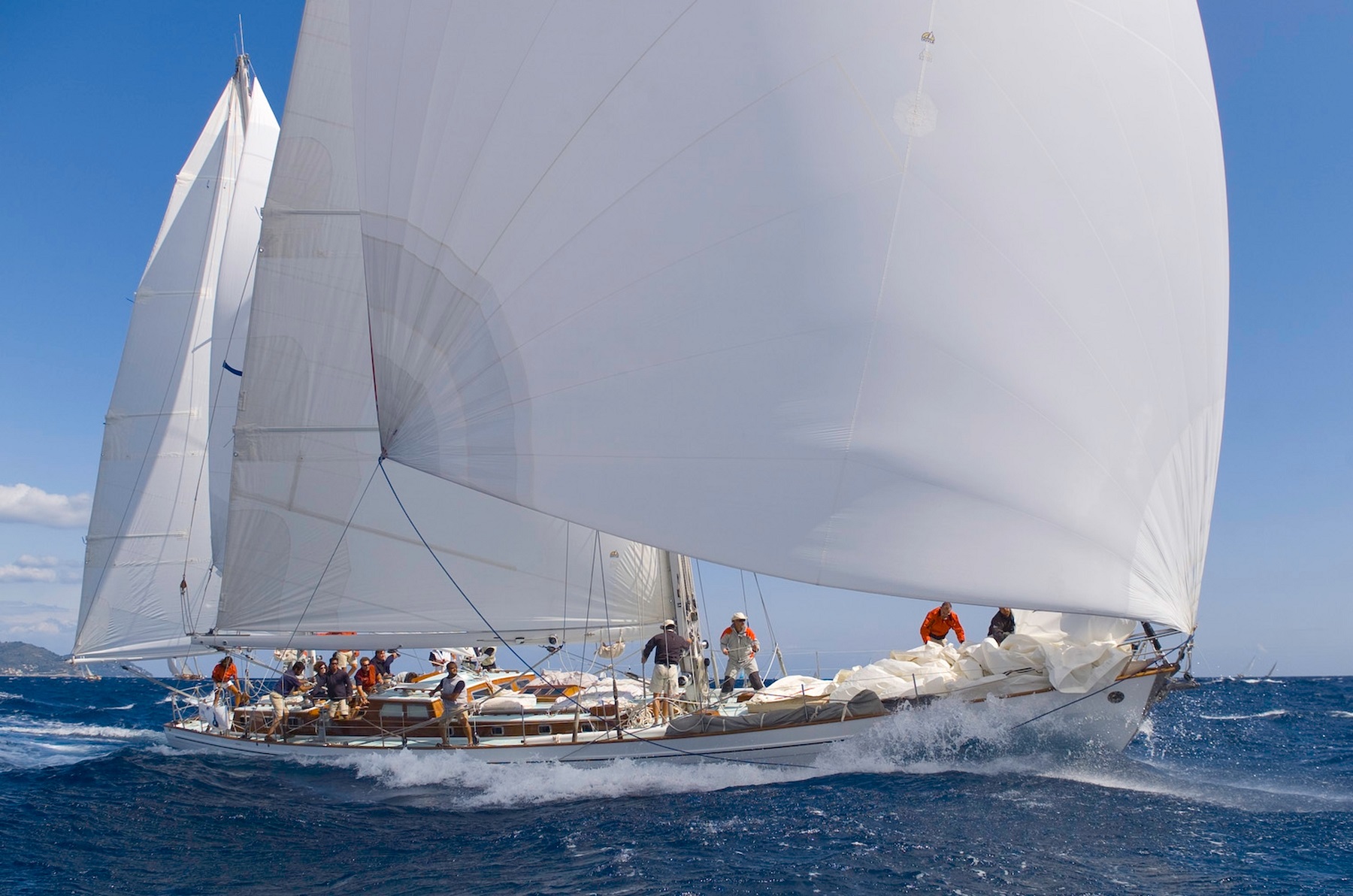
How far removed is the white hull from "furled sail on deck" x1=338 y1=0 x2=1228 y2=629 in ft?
7.84

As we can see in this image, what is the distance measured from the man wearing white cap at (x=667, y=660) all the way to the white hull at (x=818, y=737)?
2.49ft

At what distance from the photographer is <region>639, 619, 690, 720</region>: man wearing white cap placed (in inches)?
465

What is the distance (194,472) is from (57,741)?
623cm

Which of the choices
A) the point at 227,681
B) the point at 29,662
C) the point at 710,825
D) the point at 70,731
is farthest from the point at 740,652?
the point at 29,662

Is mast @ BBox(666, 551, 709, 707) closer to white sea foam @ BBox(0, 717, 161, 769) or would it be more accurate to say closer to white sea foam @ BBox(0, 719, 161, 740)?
white sea foam @ BBox(0, 717, 161, 769)

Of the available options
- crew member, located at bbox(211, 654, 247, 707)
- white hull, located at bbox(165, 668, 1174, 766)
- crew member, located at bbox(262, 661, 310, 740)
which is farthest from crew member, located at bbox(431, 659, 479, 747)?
crew member, located at bbox(211, 654, 247, 707)

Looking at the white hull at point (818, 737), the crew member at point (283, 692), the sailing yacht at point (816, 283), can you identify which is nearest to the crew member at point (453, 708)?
the white hull at point (818, 737)

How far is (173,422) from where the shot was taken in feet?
67.2

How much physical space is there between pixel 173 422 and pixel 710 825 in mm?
17664

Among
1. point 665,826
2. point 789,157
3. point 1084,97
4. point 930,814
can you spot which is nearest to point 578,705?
point 665,826

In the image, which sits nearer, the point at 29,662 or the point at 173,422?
the point at 173,422

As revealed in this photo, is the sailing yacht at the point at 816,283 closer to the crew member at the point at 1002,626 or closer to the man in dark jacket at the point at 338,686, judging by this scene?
the crew member at the point at 1002,626

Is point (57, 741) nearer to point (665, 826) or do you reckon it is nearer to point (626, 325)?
point (665, 826)

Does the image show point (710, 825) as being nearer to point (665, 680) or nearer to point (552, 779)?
point (552, 779)
